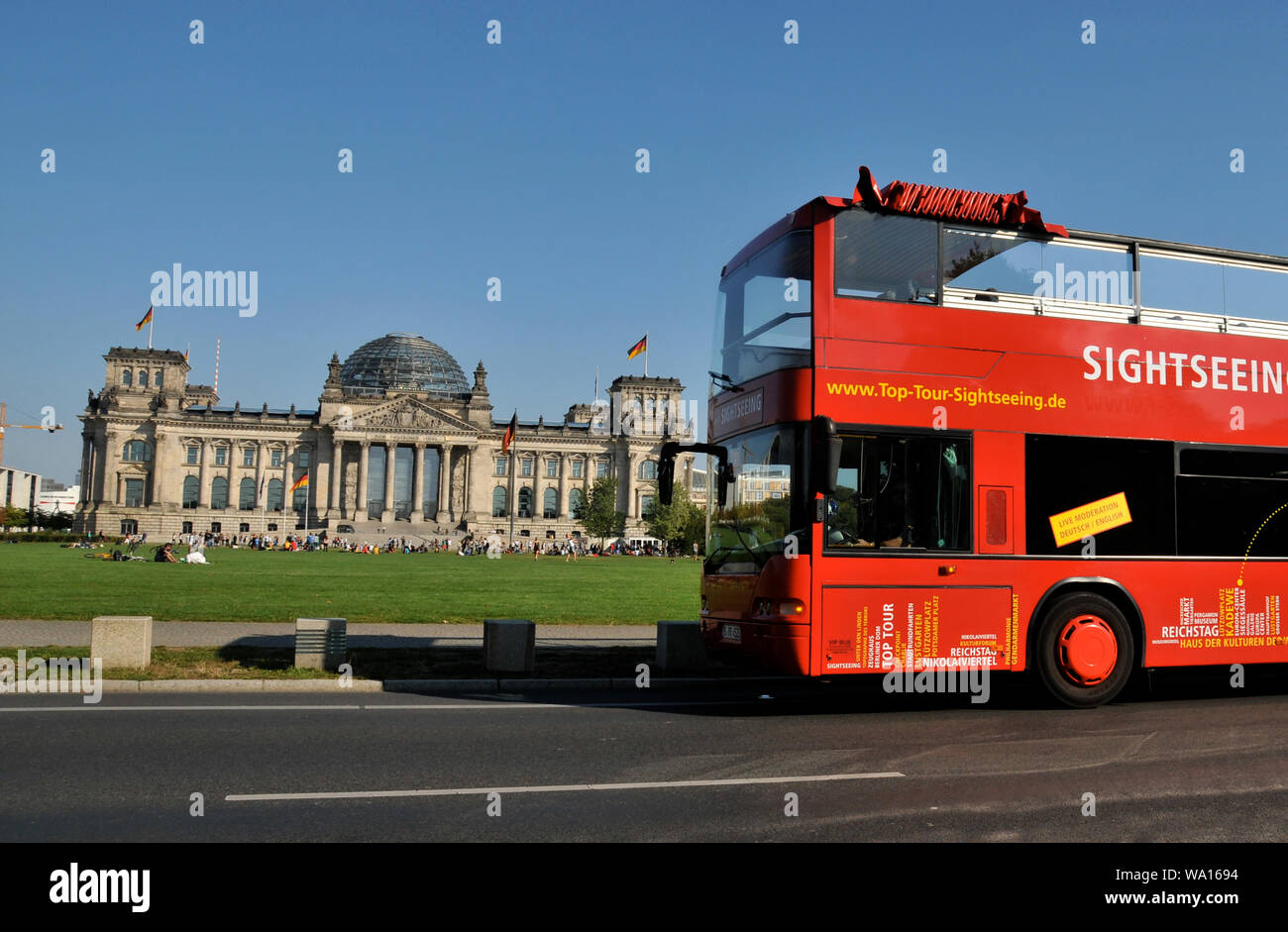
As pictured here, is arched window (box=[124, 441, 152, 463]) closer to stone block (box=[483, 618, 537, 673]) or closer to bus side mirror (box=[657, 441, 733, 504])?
stone block (box=[483, 618, 537, 673])

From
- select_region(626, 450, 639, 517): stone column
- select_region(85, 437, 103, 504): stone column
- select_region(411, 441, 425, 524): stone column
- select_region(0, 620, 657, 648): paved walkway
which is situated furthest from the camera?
select_region(626, 450, 639, 517): stone column

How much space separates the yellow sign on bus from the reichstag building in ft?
368

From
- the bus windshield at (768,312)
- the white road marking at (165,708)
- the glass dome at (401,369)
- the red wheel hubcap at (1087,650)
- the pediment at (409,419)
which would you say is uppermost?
the glass dome at (401,369)

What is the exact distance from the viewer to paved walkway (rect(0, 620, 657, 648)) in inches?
614

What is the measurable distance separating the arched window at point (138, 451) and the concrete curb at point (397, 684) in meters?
133

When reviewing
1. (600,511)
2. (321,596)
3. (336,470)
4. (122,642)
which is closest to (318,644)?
(122,642)

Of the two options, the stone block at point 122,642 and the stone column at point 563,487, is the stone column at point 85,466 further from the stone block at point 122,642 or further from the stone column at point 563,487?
the stone block at point 122,642

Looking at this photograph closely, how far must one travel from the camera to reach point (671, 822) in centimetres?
618

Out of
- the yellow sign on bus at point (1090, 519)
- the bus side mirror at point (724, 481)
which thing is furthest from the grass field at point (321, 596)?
the yellow sign on bus at point (1090, 519)

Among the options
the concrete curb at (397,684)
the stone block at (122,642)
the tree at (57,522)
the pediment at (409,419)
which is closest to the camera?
the concrete curb at (397,684)

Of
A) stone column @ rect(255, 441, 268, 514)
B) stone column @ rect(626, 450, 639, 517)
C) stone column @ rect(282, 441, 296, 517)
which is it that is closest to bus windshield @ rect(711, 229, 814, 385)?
stone column @ rect(282, 441, 296, 517)

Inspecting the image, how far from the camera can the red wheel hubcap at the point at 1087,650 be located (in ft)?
34.8

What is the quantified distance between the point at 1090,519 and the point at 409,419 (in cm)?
12904
